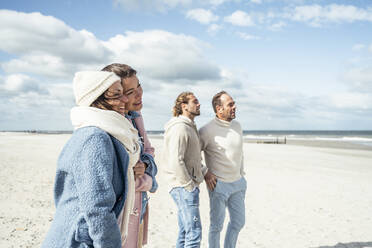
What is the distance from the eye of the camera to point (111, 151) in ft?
5.19

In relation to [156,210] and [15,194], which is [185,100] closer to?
[156,210]

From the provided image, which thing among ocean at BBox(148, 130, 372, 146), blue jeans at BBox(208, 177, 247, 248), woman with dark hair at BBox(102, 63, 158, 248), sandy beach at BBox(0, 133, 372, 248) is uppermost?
woman with dark hair at BBox(102, 63, 158, 248)

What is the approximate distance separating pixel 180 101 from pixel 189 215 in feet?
4.94

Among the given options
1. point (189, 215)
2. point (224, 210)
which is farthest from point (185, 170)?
point (224, 210)

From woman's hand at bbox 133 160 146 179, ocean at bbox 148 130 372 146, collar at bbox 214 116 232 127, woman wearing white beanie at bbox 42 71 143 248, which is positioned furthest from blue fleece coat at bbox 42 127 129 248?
ocean at bbox 148 130 372 146

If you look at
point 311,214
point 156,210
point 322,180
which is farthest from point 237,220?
point 322,180

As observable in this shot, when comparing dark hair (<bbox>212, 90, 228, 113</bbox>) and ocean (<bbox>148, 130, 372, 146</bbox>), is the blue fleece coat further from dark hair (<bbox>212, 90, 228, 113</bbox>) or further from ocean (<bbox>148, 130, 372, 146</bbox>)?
ocean (<bbox>148, 130, 372, 146</bbox>)

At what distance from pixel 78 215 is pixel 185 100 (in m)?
2.48

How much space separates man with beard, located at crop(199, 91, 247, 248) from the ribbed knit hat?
233 cm

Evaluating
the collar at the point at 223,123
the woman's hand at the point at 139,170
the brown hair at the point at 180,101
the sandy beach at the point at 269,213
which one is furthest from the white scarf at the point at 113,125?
the sandy beach at the point at 269,213

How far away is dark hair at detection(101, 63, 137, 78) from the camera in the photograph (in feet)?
6.78

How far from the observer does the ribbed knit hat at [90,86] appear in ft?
5.67

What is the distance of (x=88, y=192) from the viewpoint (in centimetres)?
149

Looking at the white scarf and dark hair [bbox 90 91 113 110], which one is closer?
the white scarf
